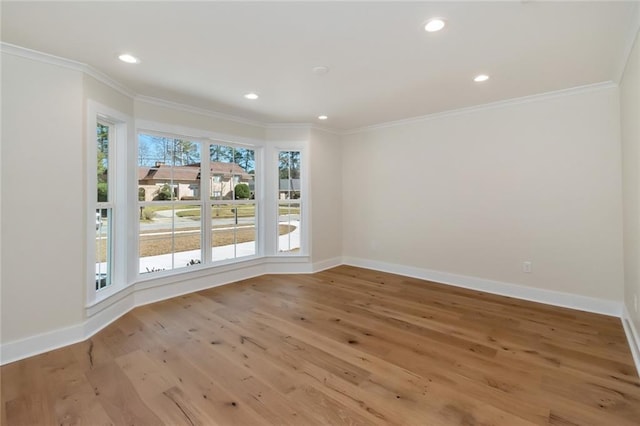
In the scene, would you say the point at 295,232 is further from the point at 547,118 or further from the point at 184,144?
the point at 547,118

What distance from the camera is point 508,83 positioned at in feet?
10.4

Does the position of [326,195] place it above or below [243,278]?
above

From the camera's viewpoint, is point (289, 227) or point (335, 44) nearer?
point (335, 44)

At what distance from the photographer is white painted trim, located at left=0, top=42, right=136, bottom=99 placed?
7.71ft

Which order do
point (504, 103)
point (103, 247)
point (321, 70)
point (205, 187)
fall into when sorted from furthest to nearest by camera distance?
point (205, 187) < point (504, 103) < point (103, 247) < point (321, 70)

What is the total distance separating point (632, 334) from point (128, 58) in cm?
496

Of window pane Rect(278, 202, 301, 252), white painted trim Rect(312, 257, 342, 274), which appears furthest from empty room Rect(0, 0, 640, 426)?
white painted trim Rect(312, 257, 342, 274)

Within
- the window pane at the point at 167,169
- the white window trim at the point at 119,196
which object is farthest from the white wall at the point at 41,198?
the window pane at the point at 167,169

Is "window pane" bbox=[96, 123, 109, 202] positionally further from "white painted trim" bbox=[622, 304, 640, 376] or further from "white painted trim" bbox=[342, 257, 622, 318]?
"white painted trim" bbox=[622, 304, 640, 376]

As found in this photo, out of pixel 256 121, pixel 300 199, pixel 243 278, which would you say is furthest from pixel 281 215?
pixel 256 121

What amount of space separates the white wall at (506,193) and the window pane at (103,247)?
3781 mm

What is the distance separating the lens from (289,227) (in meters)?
5.07

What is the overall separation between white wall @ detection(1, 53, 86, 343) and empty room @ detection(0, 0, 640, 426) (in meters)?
0.02

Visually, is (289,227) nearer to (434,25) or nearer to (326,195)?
(326,195)
